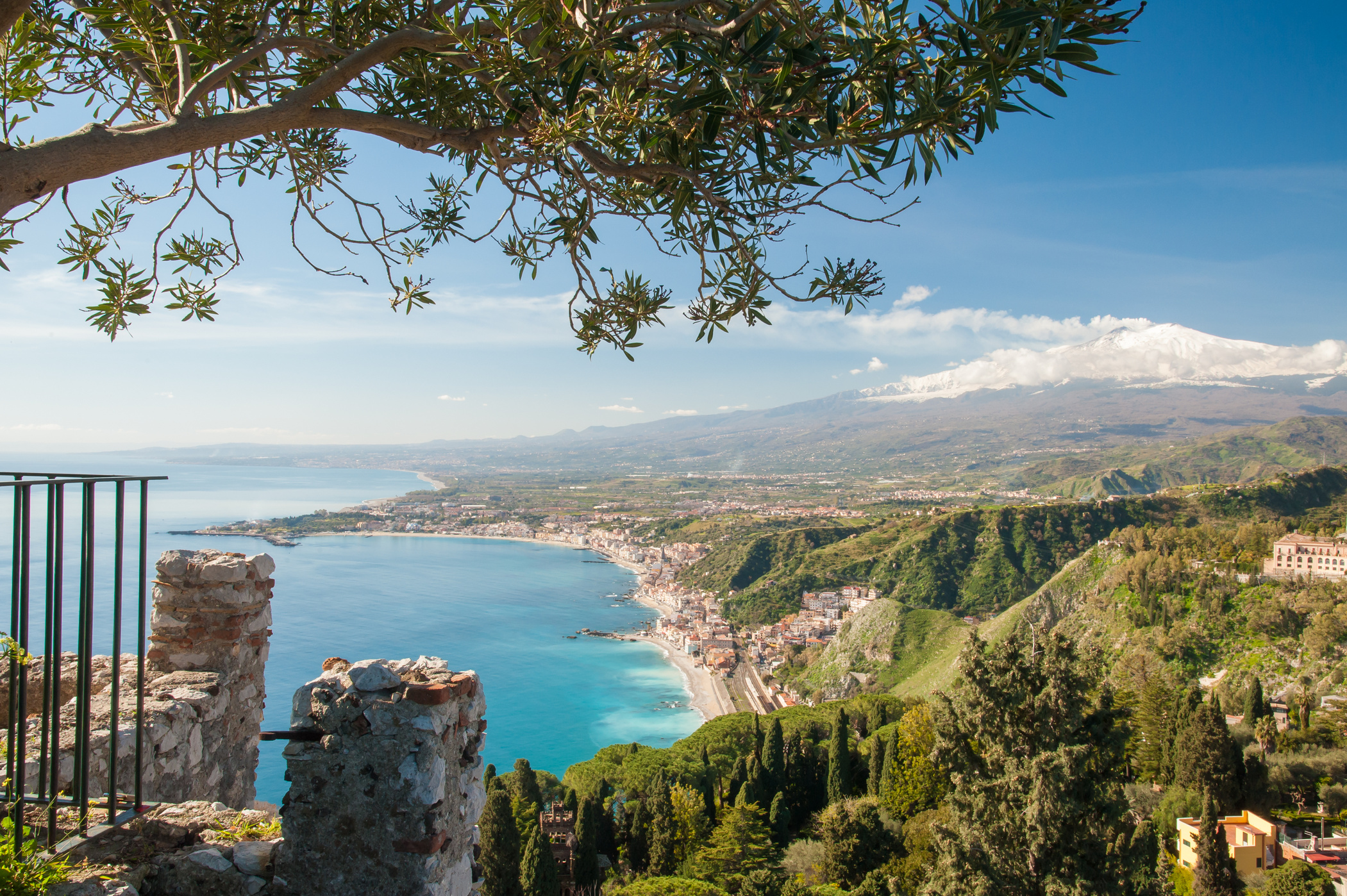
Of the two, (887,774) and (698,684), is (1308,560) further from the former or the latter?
(698,684)

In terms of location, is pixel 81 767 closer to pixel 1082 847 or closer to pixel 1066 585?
pixel 1082 847

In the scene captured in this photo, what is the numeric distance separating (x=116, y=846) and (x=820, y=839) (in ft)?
55.6

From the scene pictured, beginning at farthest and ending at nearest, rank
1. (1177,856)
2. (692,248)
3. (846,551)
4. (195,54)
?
(846,551) → (1177,856) → (692,248) → (195,54)

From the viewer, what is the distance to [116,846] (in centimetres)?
249

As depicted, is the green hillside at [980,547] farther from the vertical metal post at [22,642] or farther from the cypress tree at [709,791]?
the vertical metal post at [22,642]

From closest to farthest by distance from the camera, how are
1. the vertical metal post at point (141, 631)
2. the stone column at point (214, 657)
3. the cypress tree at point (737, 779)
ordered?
the vertical metal post at point (141, 631)
the stone column at point (214, 657)
the cypress tree at point (737, 779)

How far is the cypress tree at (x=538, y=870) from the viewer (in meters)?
12.6

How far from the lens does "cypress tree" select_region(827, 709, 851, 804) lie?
18.7 meters

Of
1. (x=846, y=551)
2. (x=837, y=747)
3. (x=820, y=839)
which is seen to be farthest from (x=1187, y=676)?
(x=846, y=551)

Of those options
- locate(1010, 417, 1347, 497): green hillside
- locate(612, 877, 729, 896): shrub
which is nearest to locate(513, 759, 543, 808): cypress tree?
locate(612, 877, 729, 896): shrub

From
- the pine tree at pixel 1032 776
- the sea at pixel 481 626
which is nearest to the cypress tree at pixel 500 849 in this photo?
the sea at pixel 481 626

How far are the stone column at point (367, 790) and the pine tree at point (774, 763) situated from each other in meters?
18.2

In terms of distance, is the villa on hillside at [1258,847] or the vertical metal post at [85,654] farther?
the villa on hillside at [1258,847]

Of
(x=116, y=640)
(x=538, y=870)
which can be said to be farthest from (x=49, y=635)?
(x=538, y=870)
